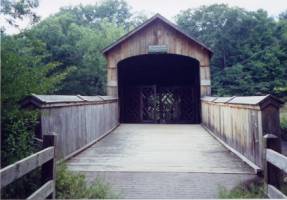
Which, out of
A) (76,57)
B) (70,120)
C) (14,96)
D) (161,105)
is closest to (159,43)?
(161,105)

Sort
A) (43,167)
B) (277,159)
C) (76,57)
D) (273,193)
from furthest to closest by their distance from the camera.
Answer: (76,57) < (43,167) < (273,193) < (277,159)

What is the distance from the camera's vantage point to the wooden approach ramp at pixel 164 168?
5.04 meters

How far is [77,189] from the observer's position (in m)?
4.70

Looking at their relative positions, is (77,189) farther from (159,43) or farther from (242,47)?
(242,47)

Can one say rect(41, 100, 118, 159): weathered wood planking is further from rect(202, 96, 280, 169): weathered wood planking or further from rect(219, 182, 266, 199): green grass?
rect(202, 96, 280, 169): weathered wood planking

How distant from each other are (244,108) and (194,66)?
12244 millimetres

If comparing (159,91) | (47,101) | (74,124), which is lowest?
(74,124)

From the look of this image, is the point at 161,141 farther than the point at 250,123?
Yes

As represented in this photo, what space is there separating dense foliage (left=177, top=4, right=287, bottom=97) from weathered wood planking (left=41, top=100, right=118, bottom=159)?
17.9m

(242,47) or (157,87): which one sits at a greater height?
(242,47)

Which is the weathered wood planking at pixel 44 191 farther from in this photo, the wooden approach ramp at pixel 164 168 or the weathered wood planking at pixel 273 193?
the weathered wood planking at pixel 273 193

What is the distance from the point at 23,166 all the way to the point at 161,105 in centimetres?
1546

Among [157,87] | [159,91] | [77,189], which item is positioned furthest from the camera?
[157,87]

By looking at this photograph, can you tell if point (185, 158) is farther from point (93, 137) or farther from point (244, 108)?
point (93, 137)
